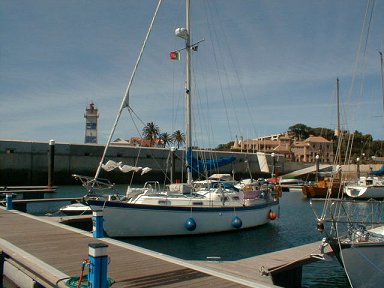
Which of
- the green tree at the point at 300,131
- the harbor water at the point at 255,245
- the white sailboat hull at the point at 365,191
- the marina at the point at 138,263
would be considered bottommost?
the harbor water at the point at 255,245

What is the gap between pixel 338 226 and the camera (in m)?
9.62

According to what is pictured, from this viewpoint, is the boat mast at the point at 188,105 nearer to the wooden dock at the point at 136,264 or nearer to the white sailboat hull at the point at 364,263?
the wooden dock at the point at 136,264

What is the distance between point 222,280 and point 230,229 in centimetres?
1227

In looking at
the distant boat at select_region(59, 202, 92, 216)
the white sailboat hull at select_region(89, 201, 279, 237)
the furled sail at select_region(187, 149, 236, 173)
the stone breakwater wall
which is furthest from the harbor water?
the stone breakwater wall

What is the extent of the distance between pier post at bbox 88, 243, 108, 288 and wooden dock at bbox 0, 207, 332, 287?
0.96m

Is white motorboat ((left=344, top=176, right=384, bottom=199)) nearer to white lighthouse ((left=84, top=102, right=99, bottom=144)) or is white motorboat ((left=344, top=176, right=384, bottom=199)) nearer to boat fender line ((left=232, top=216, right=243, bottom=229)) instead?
boat fender line ((left=232, top=216, right=243, bottom=229))

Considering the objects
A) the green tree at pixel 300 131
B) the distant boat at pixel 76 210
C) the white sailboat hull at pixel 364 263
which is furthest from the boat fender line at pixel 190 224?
the green tree at pixel 300 131

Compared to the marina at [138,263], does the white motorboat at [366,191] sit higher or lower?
lower

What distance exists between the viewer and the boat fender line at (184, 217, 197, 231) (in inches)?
711

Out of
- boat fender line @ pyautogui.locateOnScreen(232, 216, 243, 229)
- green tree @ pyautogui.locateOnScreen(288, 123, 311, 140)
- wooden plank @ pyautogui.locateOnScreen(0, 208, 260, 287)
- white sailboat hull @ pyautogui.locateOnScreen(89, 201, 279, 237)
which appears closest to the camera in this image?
wooden plank @ pyautogui.locateOnScreen(0, 208, 260, 287)

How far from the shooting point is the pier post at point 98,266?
659 centimetres

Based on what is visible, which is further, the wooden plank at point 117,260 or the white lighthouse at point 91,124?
the white lighthouse at point 91,124

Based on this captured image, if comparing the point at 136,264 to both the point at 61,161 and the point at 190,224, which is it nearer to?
the point at 190,224

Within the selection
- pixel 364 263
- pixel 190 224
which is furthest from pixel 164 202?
pixel 364 263
